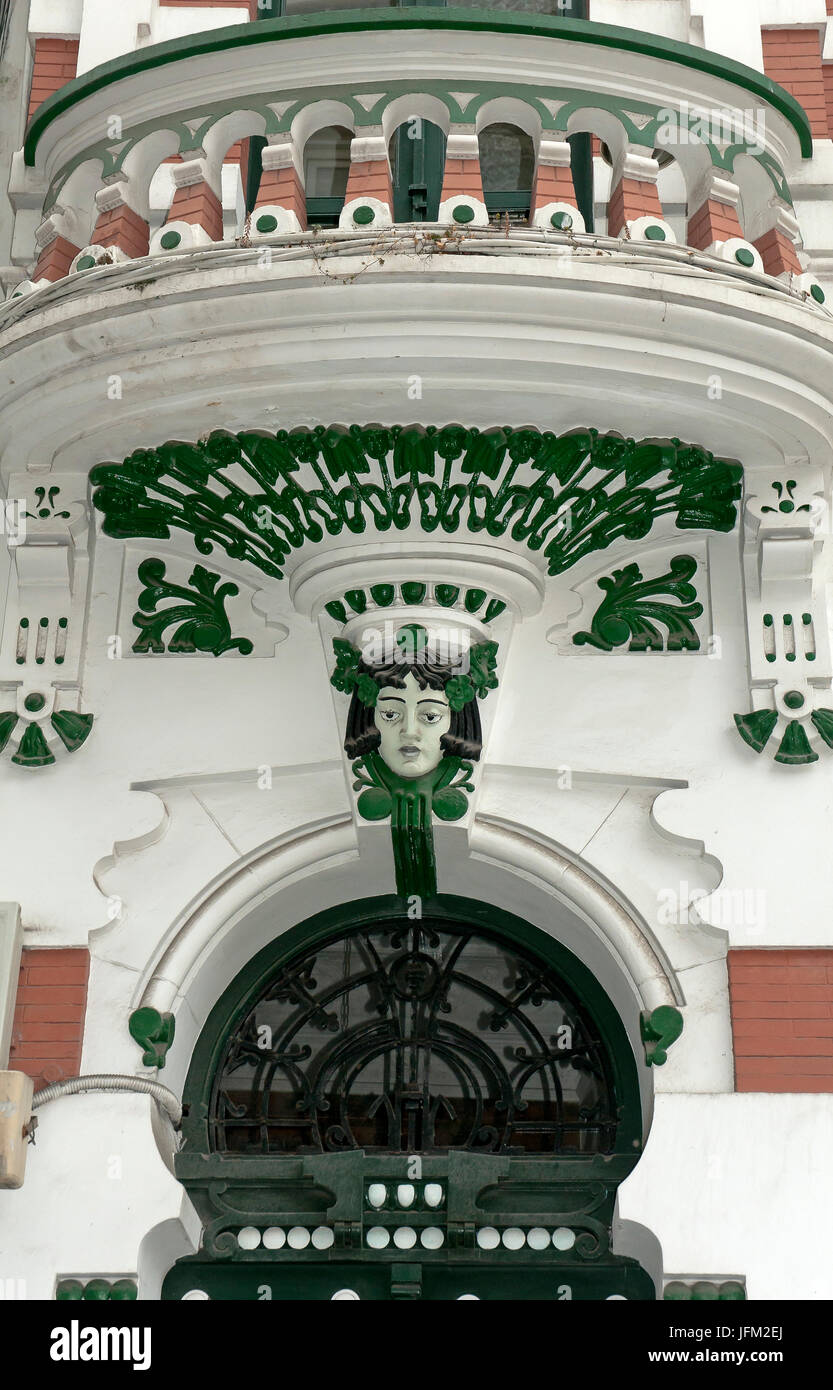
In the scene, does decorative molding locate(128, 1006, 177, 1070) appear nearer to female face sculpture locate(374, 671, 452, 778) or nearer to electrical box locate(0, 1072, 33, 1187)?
electrical box locate(0, 1072, 33, 1187)

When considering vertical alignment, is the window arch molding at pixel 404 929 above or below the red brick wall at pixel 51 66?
below

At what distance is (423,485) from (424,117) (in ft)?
4.18

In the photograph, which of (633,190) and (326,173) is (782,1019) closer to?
(633,190)

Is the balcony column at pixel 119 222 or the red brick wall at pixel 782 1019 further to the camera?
the balcony column at pixel 119 222

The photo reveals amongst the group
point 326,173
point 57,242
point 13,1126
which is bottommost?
point 13,1126

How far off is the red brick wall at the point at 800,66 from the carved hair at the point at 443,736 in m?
2.94

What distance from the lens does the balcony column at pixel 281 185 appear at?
6.12 meters

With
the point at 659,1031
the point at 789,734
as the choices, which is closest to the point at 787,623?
the point at 789,734

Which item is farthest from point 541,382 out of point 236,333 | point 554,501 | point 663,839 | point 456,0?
point 456,0

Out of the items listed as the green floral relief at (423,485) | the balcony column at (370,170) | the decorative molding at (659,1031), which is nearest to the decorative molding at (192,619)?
the green floral relief at (423,485)

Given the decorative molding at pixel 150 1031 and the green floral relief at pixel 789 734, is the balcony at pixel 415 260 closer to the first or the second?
the green floral relief at pixel 789 734

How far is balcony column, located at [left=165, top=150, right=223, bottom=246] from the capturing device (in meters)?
6.32

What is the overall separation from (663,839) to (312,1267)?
6.01ft

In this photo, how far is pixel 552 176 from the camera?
20.5 feet
